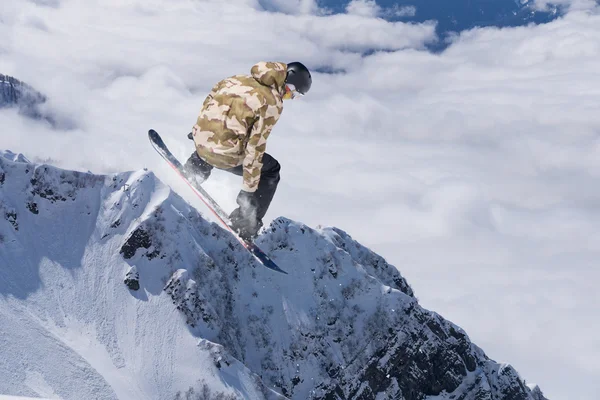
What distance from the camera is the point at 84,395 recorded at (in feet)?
620

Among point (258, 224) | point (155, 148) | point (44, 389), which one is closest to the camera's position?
point (258, 224)

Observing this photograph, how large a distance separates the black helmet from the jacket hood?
0.49ft

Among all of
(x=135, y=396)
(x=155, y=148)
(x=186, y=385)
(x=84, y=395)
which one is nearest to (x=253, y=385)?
(x=186, y=385)

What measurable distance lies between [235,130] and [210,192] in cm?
469

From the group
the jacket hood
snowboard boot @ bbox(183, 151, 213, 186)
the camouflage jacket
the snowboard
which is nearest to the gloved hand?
the camouflage jacket

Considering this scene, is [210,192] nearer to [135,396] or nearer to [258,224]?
[258,224]

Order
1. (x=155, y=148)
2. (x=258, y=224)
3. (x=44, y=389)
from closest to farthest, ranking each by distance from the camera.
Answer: (x=258, y=224) → (x=155, y=148) → (x=44, y=389)

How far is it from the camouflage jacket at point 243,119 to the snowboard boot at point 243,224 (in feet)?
5.11

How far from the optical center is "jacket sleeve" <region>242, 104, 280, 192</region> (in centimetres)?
1562

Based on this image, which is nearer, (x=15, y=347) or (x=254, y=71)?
(x=254, y=71)

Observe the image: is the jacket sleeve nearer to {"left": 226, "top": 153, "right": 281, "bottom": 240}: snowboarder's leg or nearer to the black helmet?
the black helmet

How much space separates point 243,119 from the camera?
16000 mm

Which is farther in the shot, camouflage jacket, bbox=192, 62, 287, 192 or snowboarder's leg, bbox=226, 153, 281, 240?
snowboarder's leg, bbox=226, 153, 281, 240

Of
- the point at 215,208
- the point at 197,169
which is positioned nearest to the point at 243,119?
the point at 197,169
